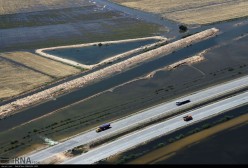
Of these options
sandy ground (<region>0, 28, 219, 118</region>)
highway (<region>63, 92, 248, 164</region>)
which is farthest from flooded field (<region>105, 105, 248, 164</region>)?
sandy ground (<region>0, 28, 219, 118</region>)

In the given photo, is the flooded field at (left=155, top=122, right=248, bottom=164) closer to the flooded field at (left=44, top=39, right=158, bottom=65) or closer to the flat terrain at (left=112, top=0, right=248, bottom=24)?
the flooded field at (left=44, top=39, right=158, bottom=65)

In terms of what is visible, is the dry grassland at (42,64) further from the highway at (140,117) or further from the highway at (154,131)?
the highway at (154,131)

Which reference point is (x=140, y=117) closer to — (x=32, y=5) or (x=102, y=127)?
(x=102, y=127)

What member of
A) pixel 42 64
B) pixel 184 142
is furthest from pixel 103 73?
pixel 184 142

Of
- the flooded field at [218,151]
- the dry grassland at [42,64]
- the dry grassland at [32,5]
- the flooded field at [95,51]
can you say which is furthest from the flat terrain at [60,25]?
the flooded field at [218,151]

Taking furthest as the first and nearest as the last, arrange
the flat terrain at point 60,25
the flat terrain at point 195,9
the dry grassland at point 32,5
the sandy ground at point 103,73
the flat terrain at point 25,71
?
1. the dry grassland at point 32,5
2. the flat terrain at point 195,9
3. the flat terrain at point 60,25
4. the flat terrain at point 25,71
5. the sandy ground at point 103,73
